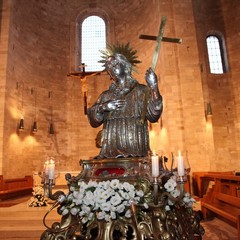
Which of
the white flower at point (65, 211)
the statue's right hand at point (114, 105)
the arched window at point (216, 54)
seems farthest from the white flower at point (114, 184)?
the arched window at point (216, 54)

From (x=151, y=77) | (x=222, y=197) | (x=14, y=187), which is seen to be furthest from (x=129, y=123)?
(x=14, y=187)

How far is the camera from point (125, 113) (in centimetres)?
381

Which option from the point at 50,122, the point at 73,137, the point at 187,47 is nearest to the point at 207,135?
the point at 187,47

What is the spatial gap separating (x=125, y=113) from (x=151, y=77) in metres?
0.77

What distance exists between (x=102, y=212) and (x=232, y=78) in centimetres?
1162

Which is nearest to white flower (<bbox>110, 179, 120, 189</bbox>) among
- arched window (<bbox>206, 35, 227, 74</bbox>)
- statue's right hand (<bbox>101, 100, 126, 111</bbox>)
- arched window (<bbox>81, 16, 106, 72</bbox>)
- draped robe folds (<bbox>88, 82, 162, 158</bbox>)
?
draped robe folds (<bbox>88, 82, 162, 158</bbox>)

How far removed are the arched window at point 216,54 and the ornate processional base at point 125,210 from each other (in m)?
10.9

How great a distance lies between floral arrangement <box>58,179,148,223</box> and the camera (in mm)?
2598

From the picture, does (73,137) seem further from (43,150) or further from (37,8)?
(37,8)

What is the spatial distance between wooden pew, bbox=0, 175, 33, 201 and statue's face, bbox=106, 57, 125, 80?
19.6ft

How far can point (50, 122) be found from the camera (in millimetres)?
12219

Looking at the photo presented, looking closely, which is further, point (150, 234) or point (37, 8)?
point (37, 8)

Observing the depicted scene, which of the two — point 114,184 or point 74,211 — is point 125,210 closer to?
point 114,184

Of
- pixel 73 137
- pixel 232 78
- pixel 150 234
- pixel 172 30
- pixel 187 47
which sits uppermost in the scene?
pixel 172 30
